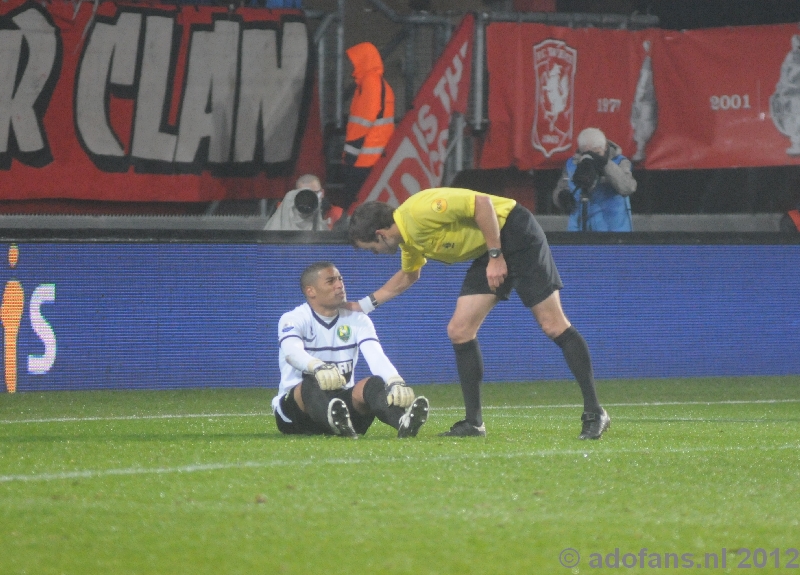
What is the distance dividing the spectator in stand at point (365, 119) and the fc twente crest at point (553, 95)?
159 centimetres

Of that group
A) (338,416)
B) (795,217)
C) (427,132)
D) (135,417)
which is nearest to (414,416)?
(338,416)

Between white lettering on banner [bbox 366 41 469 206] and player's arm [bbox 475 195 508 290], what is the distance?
5.87 meters

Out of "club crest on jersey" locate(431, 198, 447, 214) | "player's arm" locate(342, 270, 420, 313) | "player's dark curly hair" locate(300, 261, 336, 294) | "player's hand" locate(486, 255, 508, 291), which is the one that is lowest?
"player's arm" locate(342, 270, 420, 313)

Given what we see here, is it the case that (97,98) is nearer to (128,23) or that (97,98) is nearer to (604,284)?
(128,23)

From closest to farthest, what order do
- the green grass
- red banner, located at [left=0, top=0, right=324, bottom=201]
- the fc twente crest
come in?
the green grass < red banner, located at [left=0, top=0, right=324, bottom=201] < the fc twente crest

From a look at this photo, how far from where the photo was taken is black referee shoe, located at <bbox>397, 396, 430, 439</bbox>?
6477 mm

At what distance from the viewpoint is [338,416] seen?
21.1 feet

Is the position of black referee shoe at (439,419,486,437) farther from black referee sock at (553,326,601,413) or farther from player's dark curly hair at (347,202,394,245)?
player's dark curly hair at (347,202,394,245)

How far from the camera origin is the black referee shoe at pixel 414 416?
6.48 meters

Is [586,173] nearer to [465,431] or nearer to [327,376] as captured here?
[465,431]

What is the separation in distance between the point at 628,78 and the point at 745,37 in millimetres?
1245

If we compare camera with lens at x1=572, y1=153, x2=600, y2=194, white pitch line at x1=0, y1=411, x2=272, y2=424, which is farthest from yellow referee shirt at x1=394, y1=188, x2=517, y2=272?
camera with lens at x1=572, y1=153, x2=600, y2=194

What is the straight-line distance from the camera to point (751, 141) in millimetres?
13484

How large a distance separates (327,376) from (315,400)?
165mm
